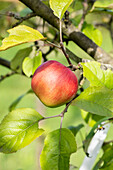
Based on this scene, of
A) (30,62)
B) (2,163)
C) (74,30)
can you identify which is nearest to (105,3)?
(74,30)

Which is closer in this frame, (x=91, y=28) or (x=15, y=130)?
(x=15, y=130)

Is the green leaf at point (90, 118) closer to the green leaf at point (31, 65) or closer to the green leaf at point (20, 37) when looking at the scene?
the green leaf at point (31, 65)

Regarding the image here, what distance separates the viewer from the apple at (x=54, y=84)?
0.57 m

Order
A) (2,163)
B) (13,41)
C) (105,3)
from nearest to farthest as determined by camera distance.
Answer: (13,41)
(105,3)
(2,163)

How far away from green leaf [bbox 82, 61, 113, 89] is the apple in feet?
0.15

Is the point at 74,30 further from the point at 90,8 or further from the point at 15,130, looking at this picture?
the point at 15,130

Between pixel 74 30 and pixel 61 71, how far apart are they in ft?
0.69

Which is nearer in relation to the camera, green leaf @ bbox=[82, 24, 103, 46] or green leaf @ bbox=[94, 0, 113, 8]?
green leaf @ bbox=[94, 0, 113, 8]

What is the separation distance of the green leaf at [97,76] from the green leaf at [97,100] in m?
0.04

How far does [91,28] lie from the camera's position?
0.92 m

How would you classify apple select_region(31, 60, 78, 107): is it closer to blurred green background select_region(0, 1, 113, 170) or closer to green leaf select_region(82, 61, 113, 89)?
green leaf select_region(82, 61, 113, 89)

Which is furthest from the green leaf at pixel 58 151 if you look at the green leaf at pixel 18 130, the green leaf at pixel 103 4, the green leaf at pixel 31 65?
the green leaf at pixel 103 4

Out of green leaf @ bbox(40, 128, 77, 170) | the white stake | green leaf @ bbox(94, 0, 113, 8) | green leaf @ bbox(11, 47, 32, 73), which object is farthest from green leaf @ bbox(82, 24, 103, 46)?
green leaf @ bbox(40, 128, 77, 170)

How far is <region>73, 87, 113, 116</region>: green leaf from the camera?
1.67 ft
